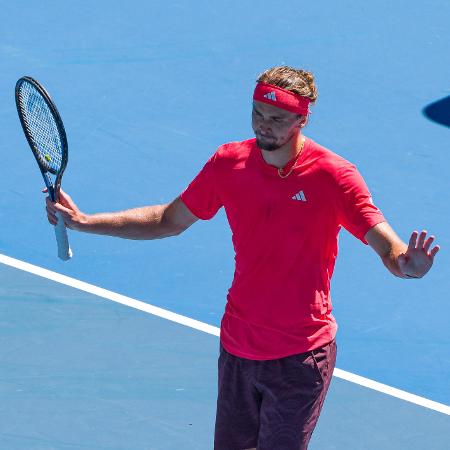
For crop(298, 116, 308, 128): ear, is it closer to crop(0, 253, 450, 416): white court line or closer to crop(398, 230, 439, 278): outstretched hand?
crop(398, 230, 439, 278): outstretched hand

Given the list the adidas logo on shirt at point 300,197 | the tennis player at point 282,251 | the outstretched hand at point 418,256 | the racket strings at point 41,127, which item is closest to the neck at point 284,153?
the tennis player at point 282,251

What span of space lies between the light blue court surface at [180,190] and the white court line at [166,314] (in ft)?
0.21

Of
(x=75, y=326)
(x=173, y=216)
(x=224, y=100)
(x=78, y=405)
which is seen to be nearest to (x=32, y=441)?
(x=78, y=405)

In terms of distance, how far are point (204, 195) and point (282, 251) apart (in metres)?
0.57

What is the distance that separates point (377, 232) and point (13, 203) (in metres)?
4.99

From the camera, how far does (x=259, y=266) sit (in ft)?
18.4

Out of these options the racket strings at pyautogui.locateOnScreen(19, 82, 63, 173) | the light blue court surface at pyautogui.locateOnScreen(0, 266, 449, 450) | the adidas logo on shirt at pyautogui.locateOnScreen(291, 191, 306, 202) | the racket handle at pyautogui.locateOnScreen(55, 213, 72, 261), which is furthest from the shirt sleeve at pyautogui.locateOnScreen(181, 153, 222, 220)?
the light blue court surface at pyautogui.locateOnScreen(0, 266, 449, 450)

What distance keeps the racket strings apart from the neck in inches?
47.2

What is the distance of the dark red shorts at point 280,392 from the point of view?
5.64 metres

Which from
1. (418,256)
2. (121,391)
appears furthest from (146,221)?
(121,391)

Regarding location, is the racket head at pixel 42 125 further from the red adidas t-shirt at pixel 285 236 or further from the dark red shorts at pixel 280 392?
the dark red shorts at pixel 280 392

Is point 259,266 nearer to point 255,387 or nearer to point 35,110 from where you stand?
point 255,387

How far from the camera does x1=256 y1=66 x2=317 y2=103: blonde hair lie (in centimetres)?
550

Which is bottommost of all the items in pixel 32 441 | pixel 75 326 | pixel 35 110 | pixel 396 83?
pixel 32 441
